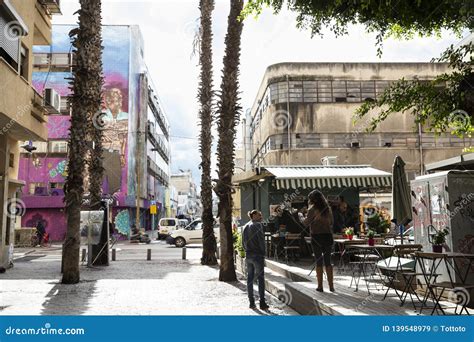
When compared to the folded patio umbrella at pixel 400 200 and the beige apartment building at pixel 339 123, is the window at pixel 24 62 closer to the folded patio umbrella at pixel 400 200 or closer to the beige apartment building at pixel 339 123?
the folded patio umbrella at pixel 400 200

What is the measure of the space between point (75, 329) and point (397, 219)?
273 inches

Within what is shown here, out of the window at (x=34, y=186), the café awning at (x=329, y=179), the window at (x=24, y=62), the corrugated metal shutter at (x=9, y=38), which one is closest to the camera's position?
the corrugated metal shutter at (x=9, y=38)

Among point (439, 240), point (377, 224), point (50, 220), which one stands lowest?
point (439, 240)

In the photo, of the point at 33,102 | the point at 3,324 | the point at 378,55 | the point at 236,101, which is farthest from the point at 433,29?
the point at 33,102

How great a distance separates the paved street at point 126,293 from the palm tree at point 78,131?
810 mm

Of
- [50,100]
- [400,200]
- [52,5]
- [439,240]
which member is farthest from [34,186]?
[439,240]

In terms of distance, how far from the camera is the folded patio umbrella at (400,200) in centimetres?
992

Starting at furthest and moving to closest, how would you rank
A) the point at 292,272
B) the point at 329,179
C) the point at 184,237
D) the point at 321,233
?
the point at 184,237
the point at 329,179
the point at 292,272
the point at 321,233

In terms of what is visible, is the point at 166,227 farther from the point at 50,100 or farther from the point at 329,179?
the point at 329,179

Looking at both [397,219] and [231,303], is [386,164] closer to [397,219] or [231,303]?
[397,219]

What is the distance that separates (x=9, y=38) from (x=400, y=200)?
11.3 meters

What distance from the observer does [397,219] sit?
32.7 ft

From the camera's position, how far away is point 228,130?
1251 cm

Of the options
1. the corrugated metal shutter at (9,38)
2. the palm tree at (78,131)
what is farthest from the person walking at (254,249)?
the corrugated metal shutter at (9,38)
